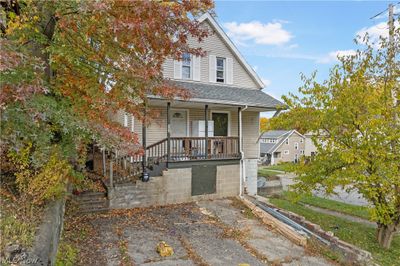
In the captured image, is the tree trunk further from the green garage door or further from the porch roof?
the green garage door

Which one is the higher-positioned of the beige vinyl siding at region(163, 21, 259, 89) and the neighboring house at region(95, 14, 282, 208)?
the beige vinyl siding at region(163, 21, 259, 89)

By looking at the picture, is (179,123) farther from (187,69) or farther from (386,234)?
(386,234)

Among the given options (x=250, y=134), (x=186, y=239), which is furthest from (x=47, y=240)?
(x=250, y=134)

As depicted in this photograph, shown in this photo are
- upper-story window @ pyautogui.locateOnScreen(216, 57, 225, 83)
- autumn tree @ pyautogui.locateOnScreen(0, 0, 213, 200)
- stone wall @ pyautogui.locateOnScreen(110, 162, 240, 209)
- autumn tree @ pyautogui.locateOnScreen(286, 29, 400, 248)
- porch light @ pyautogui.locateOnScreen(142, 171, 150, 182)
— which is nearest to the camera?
autumn tree @ pyautogui.locateOnScreen(0, 0, 213, 200)

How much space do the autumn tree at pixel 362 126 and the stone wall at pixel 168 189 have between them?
326 cm

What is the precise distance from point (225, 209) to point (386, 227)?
5.17 m

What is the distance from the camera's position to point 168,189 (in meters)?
9.82

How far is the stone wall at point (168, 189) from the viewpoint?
9.07 m

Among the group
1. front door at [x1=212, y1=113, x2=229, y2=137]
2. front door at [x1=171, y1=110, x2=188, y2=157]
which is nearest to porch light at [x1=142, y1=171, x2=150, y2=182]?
front door at [x1=171, y1=110, x2=188, y2=157]

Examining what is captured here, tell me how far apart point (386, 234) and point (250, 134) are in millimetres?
7100

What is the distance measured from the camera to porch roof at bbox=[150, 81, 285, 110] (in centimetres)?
1066

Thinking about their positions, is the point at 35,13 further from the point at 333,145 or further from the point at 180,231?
the point at 333,145

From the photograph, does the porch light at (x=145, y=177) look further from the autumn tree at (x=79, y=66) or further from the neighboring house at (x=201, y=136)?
the autumn tree at (x=79, y=66)

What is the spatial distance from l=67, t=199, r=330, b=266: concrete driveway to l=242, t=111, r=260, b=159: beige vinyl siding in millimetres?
4802
